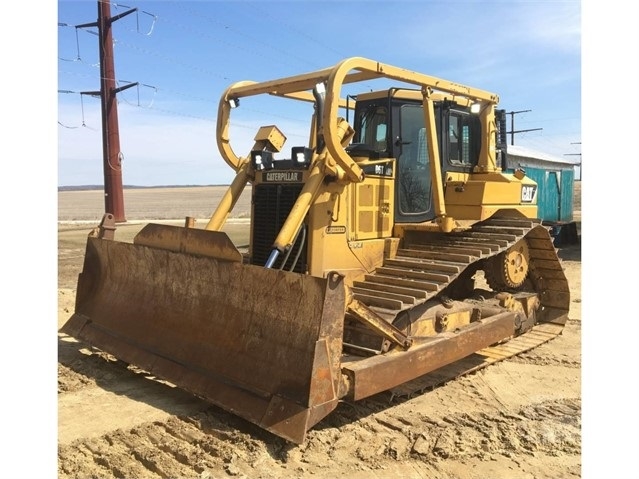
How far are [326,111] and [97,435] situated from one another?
9.60 feet

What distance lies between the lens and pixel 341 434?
4.05 m

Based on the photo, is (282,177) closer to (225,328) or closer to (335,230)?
(335,230)

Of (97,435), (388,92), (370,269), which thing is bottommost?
(97,435)

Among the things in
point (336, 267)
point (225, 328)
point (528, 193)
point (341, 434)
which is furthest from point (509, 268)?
point (225, 328)

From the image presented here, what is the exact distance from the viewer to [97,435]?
13.0ft

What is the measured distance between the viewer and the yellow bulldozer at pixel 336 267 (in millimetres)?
3963

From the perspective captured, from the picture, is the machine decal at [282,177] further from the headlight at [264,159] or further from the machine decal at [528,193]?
the machine decal at [528,193]

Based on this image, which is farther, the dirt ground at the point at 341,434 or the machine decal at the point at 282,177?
the machine decal at the point at 282,177

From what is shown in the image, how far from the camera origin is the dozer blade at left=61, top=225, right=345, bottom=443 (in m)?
3.74

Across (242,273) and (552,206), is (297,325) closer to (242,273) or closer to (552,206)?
(242,273)

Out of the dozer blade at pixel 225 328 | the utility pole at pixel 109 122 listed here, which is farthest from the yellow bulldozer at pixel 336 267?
the utility pole at pixel 109 122

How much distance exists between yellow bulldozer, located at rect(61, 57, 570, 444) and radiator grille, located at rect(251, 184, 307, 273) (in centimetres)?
2

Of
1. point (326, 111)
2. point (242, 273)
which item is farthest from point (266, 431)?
point (326, 111)

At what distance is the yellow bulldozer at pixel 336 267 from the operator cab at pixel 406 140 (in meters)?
0.02
